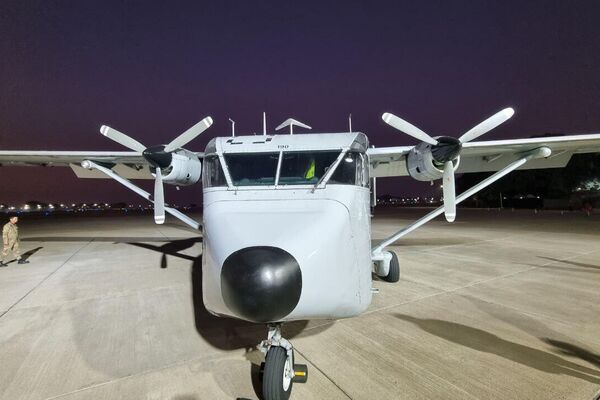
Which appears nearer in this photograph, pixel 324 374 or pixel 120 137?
pixel 324 374

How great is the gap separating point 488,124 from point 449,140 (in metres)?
0.72

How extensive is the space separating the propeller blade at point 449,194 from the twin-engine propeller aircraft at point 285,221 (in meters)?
0.02

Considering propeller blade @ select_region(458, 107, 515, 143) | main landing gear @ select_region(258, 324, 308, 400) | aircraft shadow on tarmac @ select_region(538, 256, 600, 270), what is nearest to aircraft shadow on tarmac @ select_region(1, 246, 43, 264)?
main landing gear @ select_region(258, 324, 308, 400)

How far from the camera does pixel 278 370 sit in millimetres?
2820

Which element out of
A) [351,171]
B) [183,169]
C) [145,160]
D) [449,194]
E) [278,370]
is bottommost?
[278,370]

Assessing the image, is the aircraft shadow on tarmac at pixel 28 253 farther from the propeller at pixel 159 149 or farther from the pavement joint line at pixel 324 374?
the pavement joint line at pixel 324 374

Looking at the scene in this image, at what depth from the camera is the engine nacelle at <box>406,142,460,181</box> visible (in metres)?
5.48

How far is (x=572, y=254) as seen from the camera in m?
9.47

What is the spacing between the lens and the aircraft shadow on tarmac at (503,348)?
3.33m

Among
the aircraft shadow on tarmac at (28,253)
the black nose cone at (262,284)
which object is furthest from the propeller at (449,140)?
the aircraft shadow on tarmac at (28,253)

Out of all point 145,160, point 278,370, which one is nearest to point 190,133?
point 145,160

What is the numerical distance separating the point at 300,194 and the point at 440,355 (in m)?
2.56

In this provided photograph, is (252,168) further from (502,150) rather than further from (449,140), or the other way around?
(502,150)

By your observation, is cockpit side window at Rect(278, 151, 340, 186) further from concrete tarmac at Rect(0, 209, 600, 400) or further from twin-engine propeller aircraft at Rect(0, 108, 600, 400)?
concrete tarmac at Rect(0, 209, 600, 400)
